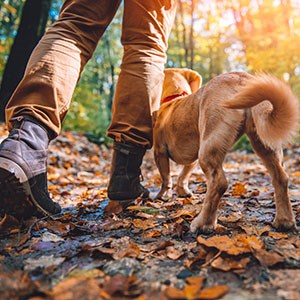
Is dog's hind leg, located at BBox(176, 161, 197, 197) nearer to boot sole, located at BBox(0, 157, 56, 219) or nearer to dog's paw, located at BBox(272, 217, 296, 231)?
dog's paw, located at BBox(272, 217, 296, 231)

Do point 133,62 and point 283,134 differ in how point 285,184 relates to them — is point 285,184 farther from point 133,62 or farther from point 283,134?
point 133,62

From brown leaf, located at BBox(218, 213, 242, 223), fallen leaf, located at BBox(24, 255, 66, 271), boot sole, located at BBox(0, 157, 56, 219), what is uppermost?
boot sole, located at BBox(0, 157, 56, 219)

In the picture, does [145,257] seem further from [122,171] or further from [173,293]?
[122,171]

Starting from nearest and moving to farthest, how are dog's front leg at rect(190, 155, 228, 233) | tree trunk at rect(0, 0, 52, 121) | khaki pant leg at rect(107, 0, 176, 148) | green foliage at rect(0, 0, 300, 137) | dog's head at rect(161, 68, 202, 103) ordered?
dog's front leg at rect(190, 155, 228, 233), khaki pant leg at rect(107, 0, 176, 148), dog's head at rect(161, 68, 202, 103), tree trunk at rect(0, 0, 52, 121), green foliage at rect(0, 0, 300, 137)

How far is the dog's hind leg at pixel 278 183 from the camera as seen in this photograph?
164 cm

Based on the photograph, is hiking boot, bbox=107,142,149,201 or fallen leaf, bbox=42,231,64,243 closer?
fallen leaf, bbox=42,231,64,243

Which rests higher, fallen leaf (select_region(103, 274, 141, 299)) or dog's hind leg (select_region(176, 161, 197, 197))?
dog's hind leg (select_region(176, 161, 197, 197))

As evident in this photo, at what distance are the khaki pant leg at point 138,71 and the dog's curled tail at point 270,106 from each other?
0.73 meters

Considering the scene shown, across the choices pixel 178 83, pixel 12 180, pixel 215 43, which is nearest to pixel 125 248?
pixel 12 180

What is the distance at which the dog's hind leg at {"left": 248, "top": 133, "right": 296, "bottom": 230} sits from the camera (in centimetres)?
164

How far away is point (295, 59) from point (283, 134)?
8.05 m

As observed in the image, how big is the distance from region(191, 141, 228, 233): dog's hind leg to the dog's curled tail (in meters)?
0.25

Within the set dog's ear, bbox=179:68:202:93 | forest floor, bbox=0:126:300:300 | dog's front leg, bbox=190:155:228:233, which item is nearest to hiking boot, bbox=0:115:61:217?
forest floor, bbox=0:126:300:300

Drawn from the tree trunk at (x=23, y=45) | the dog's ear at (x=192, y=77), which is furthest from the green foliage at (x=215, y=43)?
the dog's ear at (x=192, y=77)
